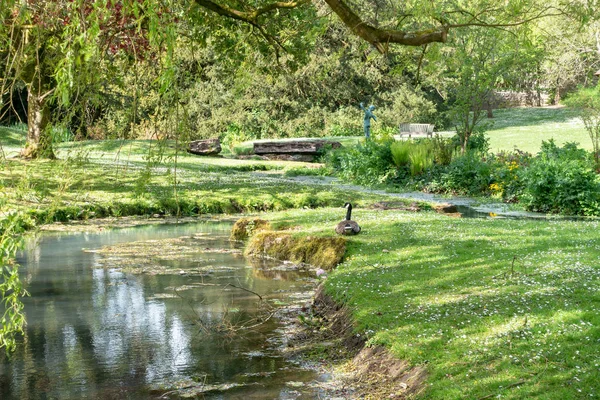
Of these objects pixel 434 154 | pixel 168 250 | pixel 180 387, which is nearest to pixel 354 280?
pixel 180 387

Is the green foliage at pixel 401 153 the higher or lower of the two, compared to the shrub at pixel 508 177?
higher

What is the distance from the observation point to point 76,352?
773 cm

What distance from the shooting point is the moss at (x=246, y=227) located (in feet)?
49.1

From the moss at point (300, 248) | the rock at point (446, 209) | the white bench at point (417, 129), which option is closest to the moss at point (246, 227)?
the moss at point (300, 248)

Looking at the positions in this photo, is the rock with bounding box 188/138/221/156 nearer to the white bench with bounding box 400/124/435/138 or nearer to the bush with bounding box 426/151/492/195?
the white bench with bounding box 400/124/435/138

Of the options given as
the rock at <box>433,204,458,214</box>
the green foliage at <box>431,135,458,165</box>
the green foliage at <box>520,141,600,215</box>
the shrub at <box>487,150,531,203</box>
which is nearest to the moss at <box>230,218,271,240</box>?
the rock at <box>433,204,458,214</box>

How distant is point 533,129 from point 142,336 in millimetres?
38760

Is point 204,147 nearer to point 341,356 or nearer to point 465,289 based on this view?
point 465,289

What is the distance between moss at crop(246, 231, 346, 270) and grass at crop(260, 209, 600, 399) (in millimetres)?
356

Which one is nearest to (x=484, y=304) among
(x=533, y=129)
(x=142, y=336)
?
(x=142, y=336)

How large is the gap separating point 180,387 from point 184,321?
229 centimetres

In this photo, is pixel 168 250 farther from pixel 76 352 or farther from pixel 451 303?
pixel 451 303

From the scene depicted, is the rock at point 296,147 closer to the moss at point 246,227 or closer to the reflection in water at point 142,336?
the moss at point 246,227

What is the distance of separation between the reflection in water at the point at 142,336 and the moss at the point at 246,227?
2.05 meters
